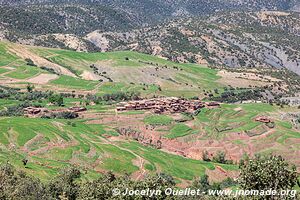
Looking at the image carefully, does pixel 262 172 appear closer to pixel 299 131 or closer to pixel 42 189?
pixel 42 189

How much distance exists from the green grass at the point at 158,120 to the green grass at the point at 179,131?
15.7ft

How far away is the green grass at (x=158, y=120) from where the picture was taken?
188m

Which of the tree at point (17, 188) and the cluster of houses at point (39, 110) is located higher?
the tree at point (17, 188)

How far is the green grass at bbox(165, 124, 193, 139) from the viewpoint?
179875mm

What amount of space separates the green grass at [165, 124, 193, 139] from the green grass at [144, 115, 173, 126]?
4.78 metres

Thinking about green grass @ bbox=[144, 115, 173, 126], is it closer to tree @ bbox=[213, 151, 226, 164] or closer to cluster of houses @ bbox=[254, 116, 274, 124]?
tree @ bbox=[213, 151, 226, 164]

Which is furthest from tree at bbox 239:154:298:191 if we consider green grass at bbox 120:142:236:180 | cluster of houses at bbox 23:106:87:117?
cluster of houses at bbox 23:106:87:117

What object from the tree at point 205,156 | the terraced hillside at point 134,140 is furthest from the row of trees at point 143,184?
the tree at point 205,156

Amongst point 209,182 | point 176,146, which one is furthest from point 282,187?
point 176,146

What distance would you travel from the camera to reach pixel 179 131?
7200 inches

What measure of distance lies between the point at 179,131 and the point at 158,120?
1162 centimetres

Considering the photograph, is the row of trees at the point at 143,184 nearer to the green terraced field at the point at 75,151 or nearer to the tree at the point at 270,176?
the tree at the point at 270,176
